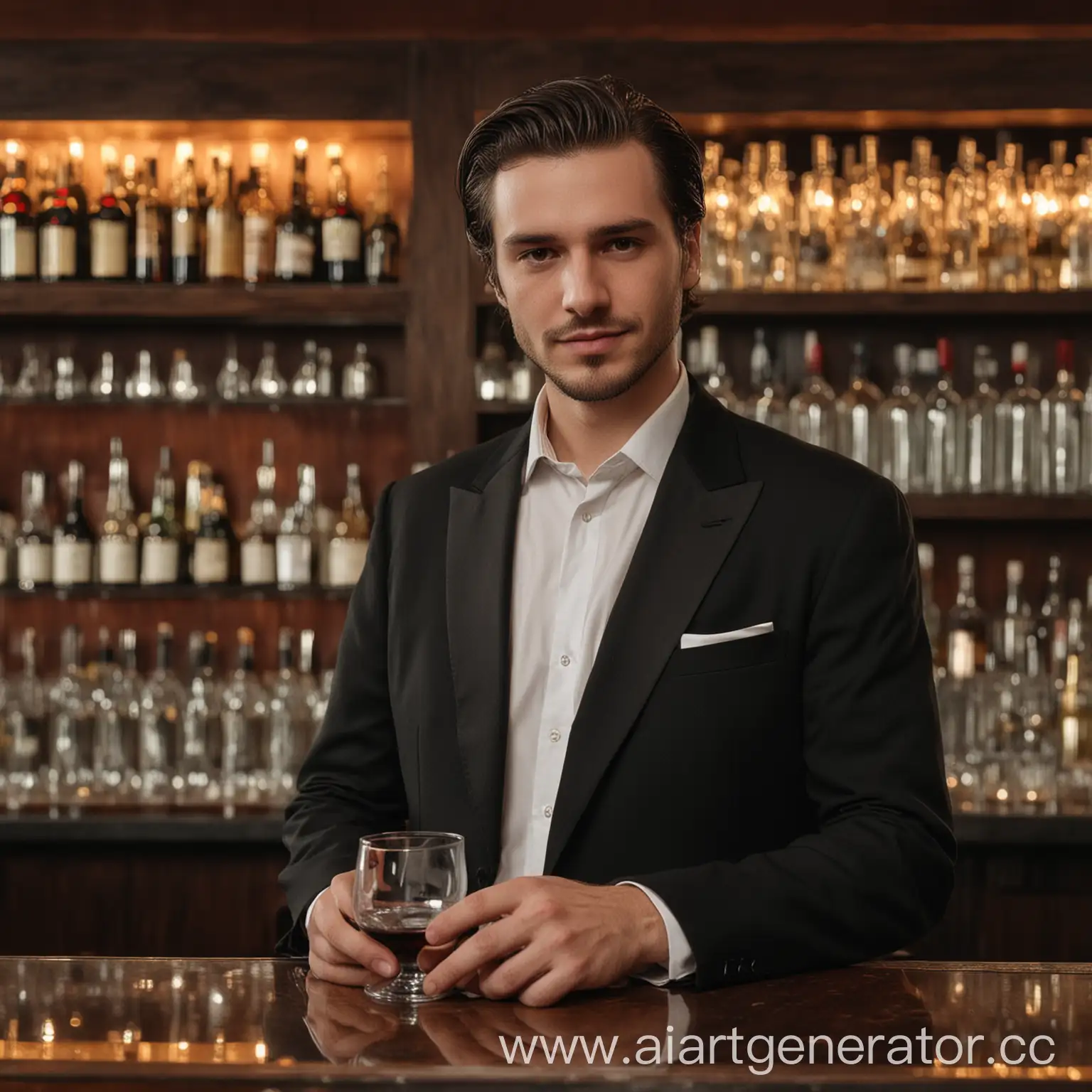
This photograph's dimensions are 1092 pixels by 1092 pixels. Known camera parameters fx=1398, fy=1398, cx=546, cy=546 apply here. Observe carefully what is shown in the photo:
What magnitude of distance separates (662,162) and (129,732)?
2561mm

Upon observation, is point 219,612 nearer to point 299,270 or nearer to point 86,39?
point 299,270

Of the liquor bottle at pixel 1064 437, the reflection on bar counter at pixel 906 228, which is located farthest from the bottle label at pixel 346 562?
the liquor bottle at pixel 1064 437

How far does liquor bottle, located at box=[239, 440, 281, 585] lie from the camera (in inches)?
139

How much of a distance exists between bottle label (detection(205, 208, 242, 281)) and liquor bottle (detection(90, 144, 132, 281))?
A: 0.71 feet

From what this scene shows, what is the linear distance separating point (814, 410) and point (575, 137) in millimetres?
2114

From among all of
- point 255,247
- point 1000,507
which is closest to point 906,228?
point 1000,507

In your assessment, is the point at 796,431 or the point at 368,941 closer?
the point at 368,941

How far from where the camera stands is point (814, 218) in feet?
11.3

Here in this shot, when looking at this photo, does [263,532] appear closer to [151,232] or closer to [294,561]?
[294,561]

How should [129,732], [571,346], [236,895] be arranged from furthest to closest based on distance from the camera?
[129,732], [236,895], [571,346]

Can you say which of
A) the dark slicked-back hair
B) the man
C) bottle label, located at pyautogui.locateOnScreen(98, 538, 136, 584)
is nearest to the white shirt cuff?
the man

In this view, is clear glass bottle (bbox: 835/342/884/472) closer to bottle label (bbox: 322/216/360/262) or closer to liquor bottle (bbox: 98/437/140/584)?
bottle label (bbox: 322/216/360/262)

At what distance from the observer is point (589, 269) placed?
52.0 inches

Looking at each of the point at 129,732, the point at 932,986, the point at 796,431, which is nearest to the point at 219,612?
the point at 129,732
